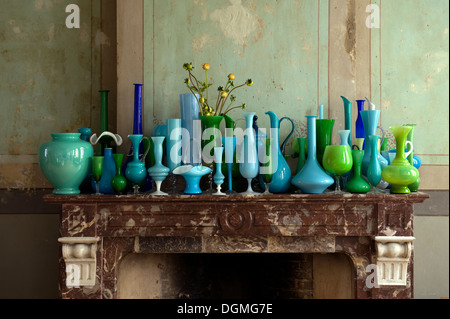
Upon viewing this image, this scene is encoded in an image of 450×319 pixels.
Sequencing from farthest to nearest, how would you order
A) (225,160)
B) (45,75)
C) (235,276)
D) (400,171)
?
1. (235,276)
2. (45,75)
3. (225,160)
4. (400,171)

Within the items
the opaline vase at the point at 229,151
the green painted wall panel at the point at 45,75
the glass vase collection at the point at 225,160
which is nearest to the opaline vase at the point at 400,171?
the glass vase collection at the point at 225,160

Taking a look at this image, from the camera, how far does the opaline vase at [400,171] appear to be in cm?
233

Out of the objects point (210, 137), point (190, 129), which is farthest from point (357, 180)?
point (190, 129)

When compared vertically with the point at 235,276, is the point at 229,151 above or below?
above

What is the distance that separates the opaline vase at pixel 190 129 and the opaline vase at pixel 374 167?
32.6 inches

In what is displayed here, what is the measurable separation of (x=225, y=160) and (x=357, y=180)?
639 millimetres

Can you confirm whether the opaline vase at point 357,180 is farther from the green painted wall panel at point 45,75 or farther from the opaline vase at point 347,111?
the green painted wall panel at point 45,75

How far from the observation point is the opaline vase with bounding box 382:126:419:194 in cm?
233

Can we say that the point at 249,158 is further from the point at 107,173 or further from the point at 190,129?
the point at 107,173

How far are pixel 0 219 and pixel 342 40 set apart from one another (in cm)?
215

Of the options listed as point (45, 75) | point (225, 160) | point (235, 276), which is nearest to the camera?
point (225, 160)

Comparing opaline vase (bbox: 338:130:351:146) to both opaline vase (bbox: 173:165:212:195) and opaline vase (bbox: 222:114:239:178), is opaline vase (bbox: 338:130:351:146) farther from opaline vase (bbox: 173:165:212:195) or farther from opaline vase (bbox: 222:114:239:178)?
opaline vase (bbox: 173:165:212:195)

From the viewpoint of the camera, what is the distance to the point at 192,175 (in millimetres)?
2373

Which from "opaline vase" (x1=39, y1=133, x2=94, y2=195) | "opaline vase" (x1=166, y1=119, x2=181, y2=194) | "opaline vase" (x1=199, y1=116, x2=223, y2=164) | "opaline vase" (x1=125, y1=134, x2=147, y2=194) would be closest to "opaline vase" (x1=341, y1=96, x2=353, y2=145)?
"opaline vase" (x1=199, y1=116, x2=223, y2=164)
